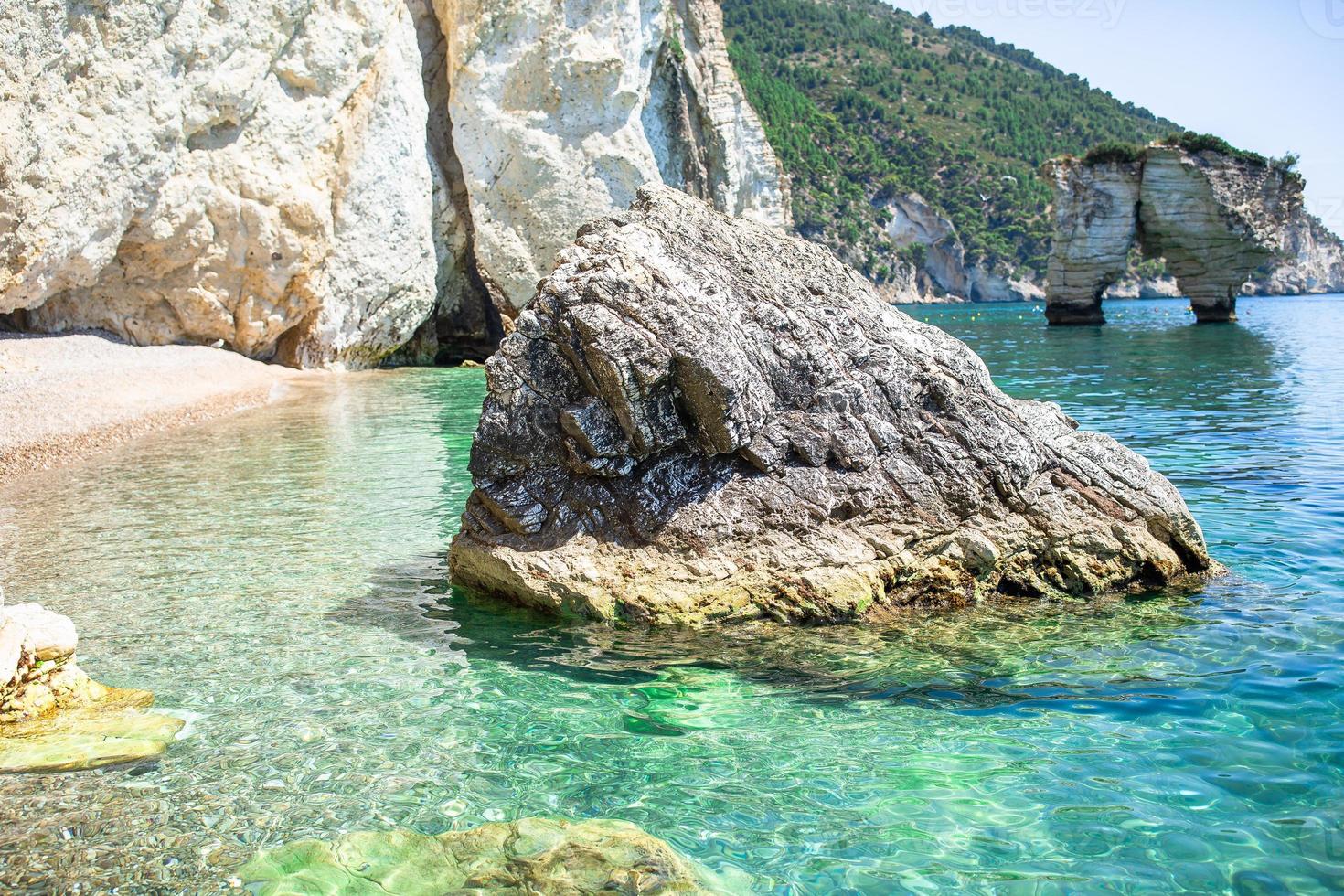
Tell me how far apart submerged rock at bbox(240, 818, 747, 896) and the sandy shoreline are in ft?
35.5

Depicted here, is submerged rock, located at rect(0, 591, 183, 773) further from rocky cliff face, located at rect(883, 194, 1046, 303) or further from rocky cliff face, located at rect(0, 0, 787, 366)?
rocky cliff face, located at rect(883, 194, 1046, 303)

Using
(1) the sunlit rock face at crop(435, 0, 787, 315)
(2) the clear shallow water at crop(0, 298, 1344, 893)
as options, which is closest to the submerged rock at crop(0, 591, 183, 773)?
(2) the clear shallow water at crop(0, 298, 1344, 893)

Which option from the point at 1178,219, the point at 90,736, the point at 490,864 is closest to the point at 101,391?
the point at 90,736

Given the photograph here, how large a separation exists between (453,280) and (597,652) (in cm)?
2923

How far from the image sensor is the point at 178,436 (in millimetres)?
15305

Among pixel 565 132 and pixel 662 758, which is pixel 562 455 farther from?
pixel 565 132

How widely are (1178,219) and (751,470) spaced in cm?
4858

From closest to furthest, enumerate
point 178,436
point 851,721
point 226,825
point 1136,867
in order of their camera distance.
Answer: point 1136,867 < point 226,825 < point 851,721 < point 178,436

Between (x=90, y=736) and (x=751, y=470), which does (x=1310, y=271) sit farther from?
(x=90, y=736)

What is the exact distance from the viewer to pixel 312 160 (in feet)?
79.8

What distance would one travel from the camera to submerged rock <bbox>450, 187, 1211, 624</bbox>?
6559 millimetres

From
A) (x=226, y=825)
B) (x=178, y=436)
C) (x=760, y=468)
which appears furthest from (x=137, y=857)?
(x=178, y=436)

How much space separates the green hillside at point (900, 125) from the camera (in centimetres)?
11544

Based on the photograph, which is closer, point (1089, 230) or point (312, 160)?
point (312, 160)
